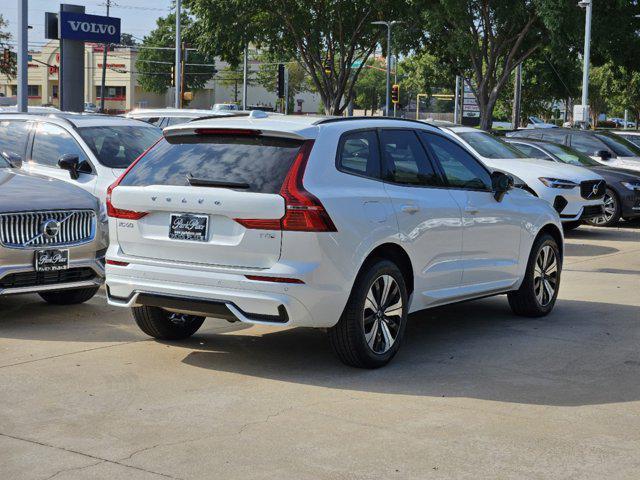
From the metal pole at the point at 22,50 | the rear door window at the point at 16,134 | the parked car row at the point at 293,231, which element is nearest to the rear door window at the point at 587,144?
the metal pole at the point at 22,50

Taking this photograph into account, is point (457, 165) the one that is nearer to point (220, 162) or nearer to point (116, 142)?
point (220, 162)

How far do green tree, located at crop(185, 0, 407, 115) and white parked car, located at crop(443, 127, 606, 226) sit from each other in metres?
22.2

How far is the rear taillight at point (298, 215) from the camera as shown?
21.4ft

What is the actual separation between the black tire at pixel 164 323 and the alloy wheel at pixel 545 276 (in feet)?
9.94

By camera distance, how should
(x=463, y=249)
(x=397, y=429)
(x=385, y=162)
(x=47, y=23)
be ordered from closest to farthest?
1. (x=397, y=429)
2. (x=385, y=162)
3. (x=463, y=249)
4. (x=47, y=23)

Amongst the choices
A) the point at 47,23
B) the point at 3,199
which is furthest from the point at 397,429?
the point at 47,23

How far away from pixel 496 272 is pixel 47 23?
58.6ft

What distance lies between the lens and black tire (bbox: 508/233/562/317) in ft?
29.9

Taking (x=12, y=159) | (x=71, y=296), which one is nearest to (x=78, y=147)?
(x=12, y=159)

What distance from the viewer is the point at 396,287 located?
721 cm

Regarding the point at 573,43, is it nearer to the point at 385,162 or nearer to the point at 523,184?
the point at 523,184

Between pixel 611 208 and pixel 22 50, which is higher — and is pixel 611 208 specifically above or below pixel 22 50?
below

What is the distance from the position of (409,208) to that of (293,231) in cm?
116

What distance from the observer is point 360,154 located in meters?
7.25
